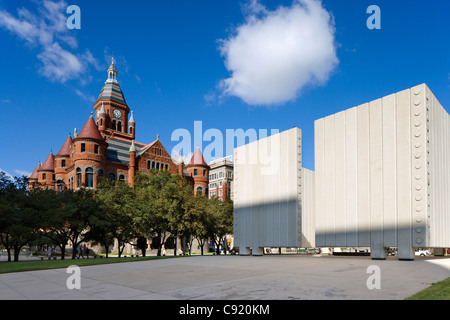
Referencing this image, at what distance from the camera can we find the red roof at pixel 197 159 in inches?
3179

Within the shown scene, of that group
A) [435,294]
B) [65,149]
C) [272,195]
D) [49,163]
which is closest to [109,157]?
[65,149]

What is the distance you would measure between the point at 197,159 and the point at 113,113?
2531cm

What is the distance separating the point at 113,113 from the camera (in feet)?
287

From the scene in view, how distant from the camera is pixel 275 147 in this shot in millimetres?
32656

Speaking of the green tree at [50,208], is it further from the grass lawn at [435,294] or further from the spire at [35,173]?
the spire at [35,173]

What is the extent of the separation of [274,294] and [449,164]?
25.4 m

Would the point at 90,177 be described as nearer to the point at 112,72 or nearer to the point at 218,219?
the point at 218,219

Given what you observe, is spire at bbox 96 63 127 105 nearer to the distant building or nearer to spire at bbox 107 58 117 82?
spire at bbox 107 58 117 82

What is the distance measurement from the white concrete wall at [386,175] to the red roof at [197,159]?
173 ft

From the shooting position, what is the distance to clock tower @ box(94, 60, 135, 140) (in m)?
83.6

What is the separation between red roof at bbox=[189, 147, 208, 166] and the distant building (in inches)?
550

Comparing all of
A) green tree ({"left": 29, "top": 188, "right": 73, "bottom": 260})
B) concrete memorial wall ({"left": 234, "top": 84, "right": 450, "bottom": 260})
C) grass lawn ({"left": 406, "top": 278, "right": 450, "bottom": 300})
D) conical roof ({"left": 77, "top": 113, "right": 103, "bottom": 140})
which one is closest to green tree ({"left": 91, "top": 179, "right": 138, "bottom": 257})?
green tree ({"left": 29, "top": 188, "right": 73, "bottom": 260})

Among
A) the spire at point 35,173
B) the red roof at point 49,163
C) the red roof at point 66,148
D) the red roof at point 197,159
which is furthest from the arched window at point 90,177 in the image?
the spire at point 35,173

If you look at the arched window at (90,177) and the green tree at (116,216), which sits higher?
the arched window at (90,177)
